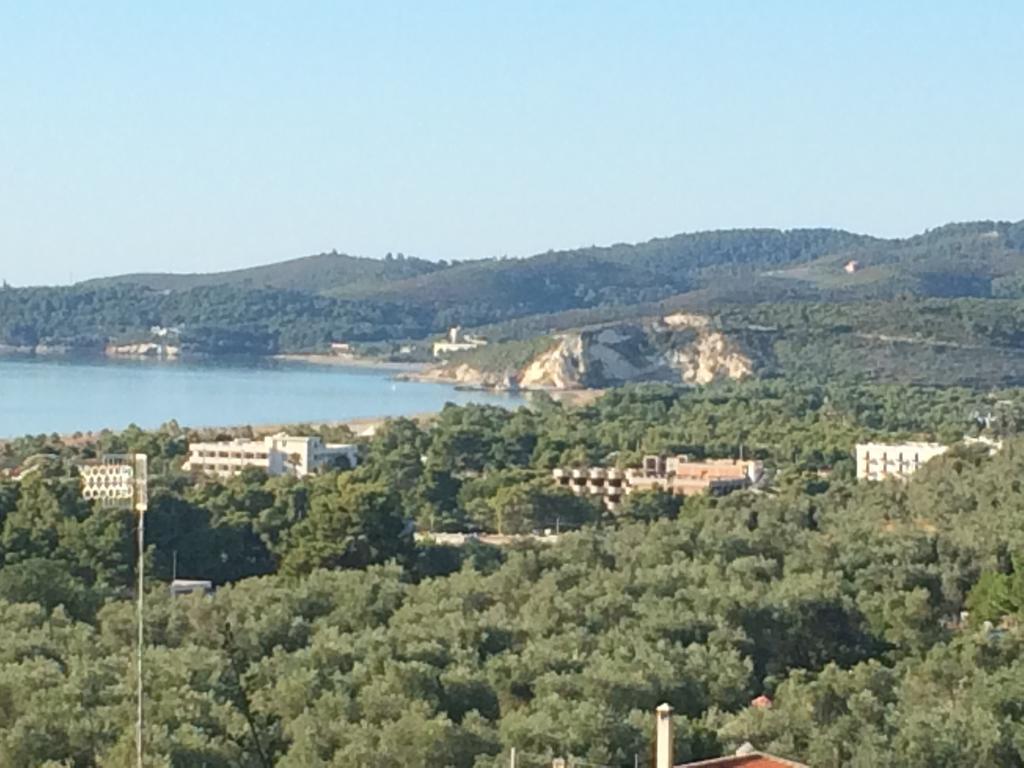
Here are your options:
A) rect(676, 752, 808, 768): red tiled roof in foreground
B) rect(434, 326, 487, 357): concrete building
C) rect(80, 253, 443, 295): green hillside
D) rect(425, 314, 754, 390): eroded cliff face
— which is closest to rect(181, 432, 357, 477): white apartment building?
rect(676, 752, 808, 768): red tiled roof in foreground

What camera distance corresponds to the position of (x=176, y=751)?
1254cm

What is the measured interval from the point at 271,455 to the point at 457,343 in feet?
213

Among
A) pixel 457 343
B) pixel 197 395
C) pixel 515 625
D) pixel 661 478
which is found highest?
pixel 457 343

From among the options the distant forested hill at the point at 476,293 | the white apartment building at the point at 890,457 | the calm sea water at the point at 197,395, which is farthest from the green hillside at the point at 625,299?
the white apartment building at the point at 890,457

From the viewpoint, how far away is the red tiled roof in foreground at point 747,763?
11883mm

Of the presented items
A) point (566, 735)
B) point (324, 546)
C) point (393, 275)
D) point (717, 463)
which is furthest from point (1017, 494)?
point (393, 275)

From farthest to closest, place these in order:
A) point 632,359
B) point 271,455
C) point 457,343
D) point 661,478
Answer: point 457,343 < point 632,359 < point 271,455 < point 661,478

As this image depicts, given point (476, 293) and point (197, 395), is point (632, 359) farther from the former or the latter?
point (476, 293)

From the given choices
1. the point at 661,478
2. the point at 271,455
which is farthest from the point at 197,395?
the point at 661,478

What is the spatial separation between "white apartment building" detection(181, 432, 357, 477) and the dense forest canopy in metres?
5.91

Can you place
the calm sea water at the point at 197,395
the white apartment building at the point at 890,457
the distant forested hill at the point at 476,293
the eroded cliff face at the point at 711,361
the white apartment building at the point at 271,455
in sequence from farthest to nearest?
the distant forested hill at the point at 476,293
the eroded cliff face at the point at 711,361
the calm sea water at the point at 197,395
the white apartment building at the point at 271,455
the white apartment building at the point at 890,457

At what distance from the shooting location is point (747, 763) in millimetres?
12039

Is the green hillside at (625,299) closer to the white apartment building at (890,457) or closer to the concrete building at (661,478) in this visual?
the white apartment building at (890,457)

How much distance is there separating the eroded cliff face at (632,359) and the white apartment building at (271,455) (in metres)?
40.7
